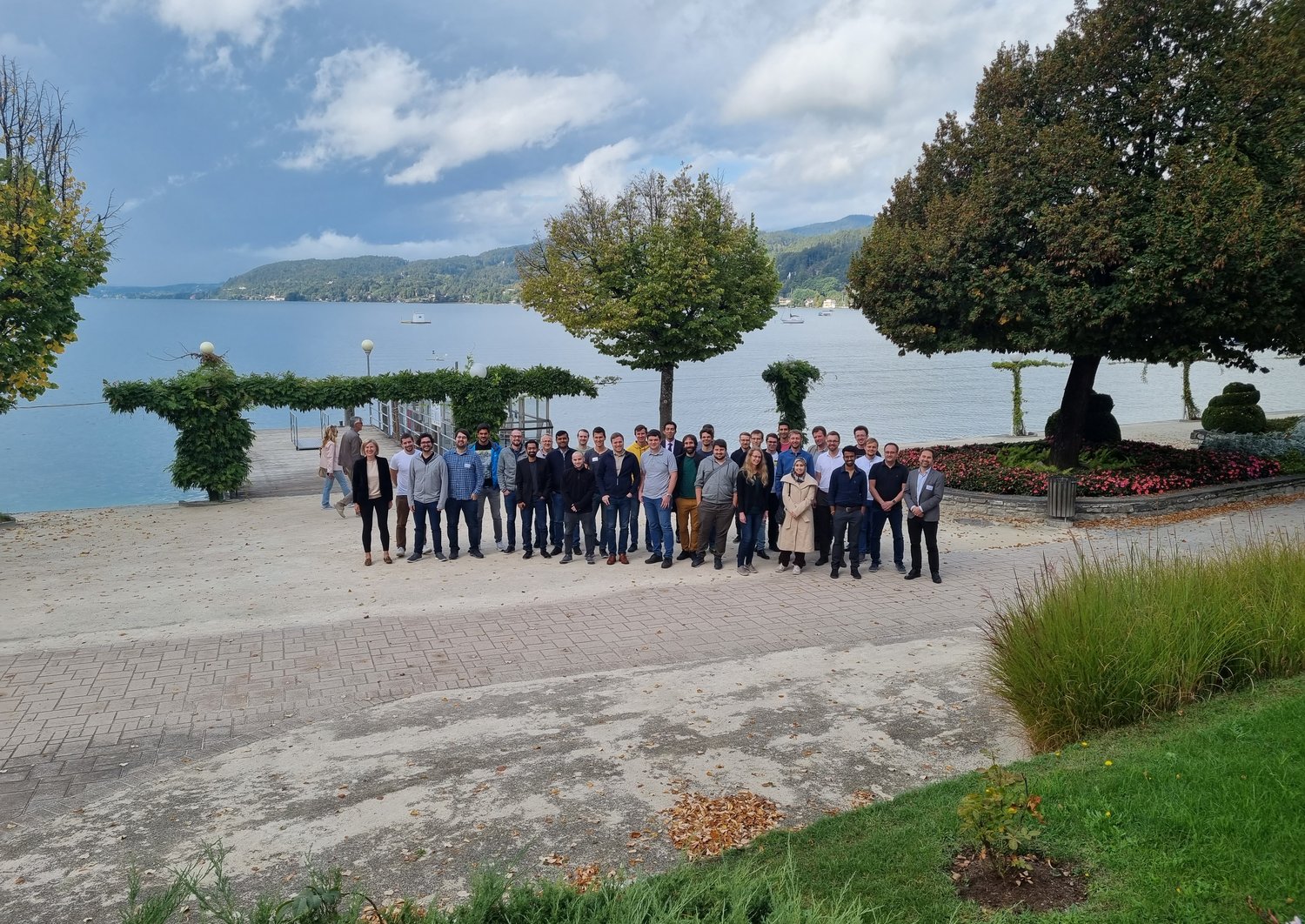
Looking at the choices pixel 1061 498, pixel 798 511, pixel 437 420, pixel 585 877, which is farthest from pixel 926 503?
pixel 437 420

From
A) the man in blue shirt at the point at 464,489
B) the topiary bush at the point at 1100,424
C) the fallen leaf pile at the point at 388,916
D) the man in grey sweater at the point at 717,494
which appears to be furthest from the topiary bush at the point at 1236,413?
the fallen leaf pile at the point at 388,916

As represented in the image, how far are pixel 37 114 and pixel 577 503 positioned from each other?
41.7 feet

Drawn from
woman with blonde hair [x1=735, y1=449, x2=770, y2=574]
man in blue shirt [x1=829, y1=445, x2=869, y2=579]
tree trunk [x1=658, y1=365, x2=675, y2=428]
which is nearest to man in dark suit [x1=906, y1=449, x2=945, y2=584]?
man in blue shirt [x1=829, y1=445, x2=869, y2=579]

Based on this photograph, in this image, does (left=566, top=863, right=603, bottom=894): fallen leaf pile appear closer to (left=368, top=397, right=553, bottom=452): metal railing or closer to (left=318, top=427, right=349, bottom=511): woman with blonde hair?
(left=318, top=427, right=349, bottom=511): woman with blonde hair

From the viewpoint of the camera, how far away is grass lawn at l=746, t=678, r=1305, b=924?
13.1ft

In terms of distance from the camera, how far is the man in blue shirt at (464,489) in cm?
1279

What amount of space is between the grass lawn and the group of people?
5976 millimetres

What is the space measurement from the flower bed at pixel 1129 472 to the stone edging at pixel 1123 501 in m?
0.17

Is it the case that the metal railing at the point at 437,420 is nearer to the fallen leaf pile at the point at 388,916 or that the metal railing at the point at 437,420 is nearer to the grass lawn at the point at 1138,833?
the grass lawn at the point at 1138,833

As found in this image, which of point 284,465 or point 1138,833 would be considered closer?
point 1138,833

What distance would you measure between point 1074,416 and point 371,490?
13.1 meters

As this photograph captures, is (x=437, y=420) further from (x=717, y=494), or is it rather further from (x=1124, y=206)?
(x=1124, y=206)

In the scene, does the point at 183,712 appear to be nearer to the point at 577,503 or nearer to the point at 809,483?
the point at 577,503

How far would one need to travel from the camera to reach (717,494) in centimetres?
1220
